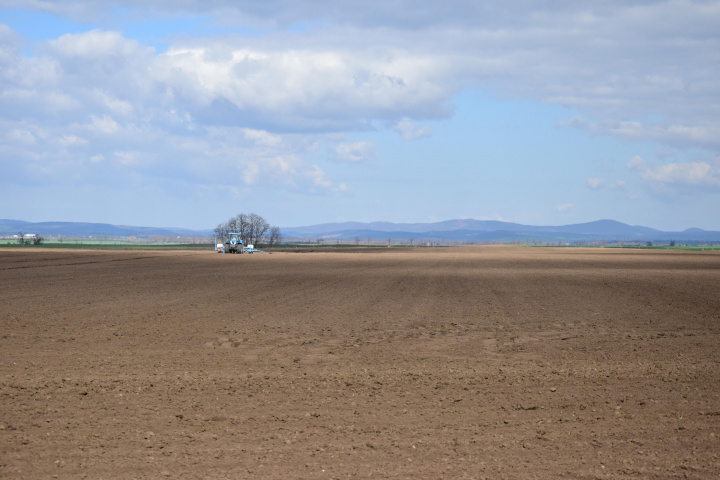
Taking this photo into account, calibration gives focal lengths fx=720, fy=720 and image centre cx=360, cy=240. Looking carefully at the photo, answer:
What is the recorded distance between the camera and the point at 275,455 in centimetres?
722

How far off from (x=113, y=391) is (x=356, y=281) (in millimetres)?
21398

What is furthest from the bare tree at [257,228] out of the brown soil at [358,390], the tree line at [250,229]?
the brown soil at [358,390]

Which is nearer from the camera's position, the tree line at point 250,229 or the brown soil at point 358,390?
the brown soil at point 358,390

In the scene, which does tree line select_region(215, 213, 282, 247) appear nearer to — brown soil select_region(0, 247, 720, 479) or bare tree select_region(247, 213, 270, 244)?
bare tree select_region(247, 213, 270, 244)

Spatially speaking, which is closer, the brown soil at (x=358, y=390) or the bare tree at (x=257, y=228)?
the brown soil at (x=358, y=390)

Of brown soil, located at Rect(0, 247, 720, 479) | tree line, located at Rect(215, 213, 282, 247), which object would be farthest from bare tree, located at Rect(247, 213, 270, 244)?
brown soil, located at Rect(0, 247, 720, 479)

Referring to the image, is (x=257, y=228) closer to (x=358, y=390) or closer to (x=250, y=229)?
(x=250, y=229)

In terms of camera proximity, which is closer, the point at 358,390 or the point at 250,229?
the point at 358,390

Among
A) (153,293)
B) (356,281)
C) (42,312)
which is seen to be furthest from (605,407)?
(356,281)

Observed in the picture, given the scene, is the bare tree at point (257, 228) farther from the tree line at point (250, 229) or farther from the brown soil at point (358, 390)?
the brown soil at point (358, 390)

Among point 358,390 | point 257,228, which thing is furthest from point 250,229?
point 358,390

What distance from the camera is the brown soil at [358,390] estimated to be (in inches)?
279

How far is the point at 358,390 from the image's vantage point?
33.0 feet

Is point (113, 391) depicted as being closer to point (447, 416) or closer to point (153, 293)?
point (447, 416)
